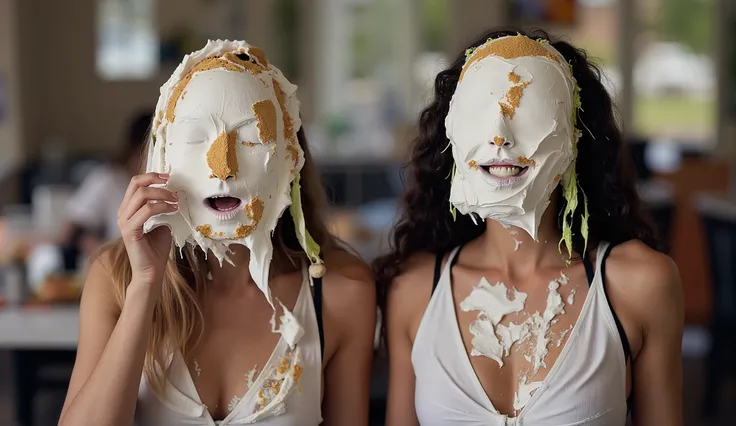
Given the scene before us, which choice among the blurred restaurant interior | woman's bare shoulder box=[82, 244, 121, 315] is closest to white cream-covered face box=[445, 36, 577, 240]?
woman's bare shoulder box=[82, 244, 121, 315]

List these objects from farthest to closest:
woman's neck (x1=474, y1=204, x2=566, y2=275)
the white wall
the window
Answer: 1. the window
2. the white wall
3. woman's neck (x1=474, y1=204, x2=566, y2=275)

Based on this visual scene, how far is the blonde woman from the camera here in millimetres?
1504

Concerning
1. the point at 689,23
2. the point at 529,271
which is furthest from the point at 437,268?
the point at 689,23

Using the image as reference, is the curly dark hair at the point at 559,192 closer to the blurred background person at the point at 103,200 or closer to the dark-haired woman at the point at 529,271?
the dark-haired woman at the point at 529,271

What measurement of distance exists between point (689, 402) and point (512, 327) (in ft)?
9.21

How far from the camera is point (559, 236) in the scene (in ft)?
5.57

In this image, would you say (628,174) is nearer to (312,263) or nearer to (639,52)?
(312,263)

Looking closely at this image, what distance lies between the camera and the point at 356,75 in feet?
27.2

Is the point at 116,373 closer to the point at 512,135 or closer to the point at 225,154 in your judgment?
the point at 225,154

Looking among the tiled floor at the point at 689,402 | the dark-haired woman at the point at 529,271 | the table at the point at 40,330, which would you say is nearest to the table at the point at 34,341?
the table at the point at 40,330

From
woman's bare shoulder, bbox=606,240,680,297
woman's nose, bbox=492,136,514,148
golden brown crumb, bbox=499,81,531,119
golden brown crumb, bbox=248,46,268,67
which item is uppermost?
golden brown crumb, bbox=248,46,268,67

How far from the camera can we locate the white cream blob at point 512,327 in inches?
62.6

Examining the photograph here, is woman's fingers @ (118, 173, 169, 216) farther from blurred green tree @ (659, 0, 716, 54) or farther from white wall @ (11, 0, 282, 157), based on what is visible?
blurred green tree @ (659, 0, 716, 54)

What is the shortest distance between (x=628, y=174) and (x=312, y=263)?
58cm
